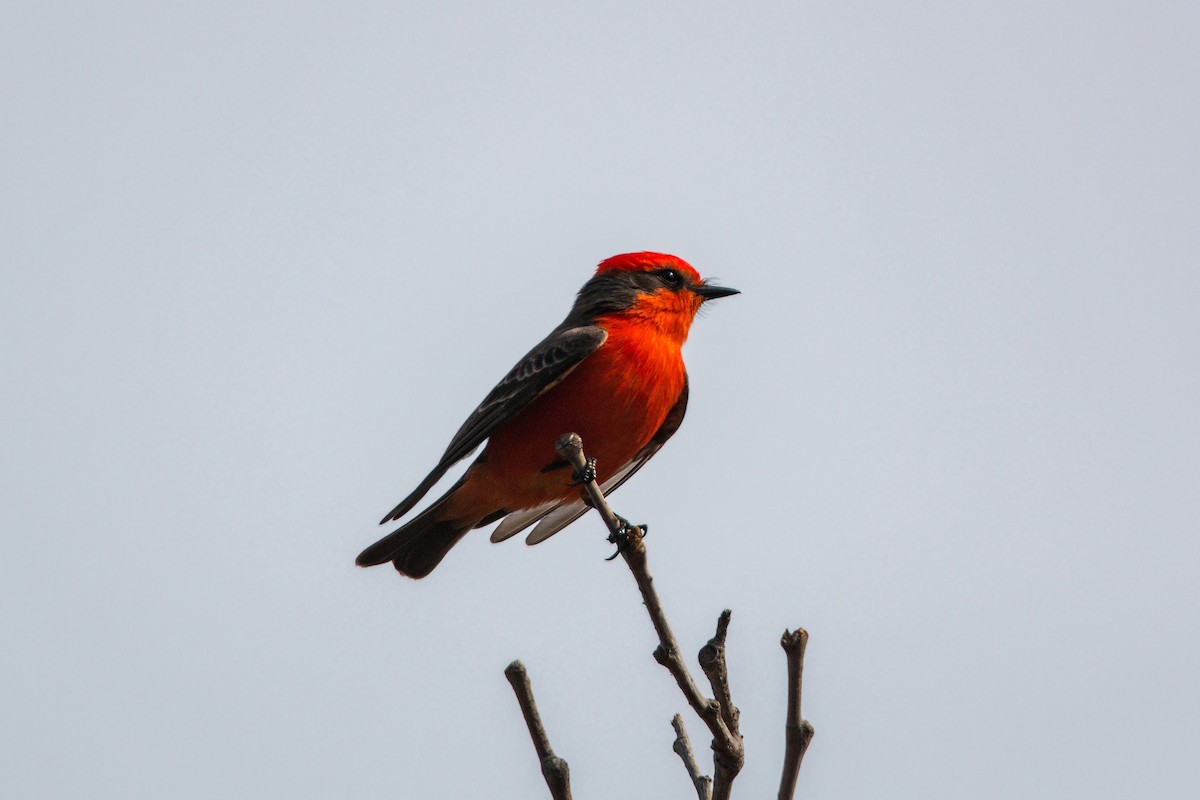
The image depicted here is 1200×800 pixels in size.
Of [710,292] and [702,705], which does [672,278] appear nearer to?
[710,292]

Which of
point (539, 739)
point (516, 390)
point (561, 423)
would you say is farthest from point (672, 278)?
point (539, 739)

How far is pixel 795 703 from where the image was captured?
3613 millimetres

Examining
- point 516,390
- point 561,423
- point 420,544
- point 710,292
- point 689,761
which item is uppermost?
point 710,292

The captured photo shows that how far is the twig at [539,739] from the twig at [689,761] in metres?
0.50

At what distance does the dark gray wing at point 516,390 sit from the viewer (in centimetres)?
769

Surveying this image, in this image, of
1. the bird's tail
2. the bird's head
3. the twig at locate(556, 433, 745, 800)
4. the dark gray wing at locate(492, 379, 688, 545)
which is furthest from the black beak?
the twig at locate(556, 433, 745, 800)

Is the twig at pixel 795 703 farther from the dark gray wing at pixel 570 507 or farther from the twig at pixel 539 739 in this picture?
the dark gray wing at pixel 570 507

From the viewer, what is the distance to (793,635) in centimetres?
362

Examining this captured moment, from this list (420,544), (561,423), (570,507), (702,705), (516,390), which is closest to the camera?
(702,705)

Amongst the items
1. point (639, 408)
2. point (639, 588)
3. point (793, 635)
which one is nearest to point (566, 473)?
point (639, 408)

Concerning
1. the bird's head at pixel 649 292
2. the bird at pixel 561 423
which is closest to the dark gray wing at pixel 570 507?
the bird at pixel 561 423

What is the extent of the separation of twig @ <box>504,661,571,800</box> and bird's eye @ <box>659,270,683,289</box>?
5699 millimetres

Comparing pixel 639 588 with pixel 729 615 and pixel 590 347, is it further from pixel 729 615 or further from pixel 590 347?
pixel 590 347

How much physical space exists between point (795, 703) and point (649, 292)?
5.61m
